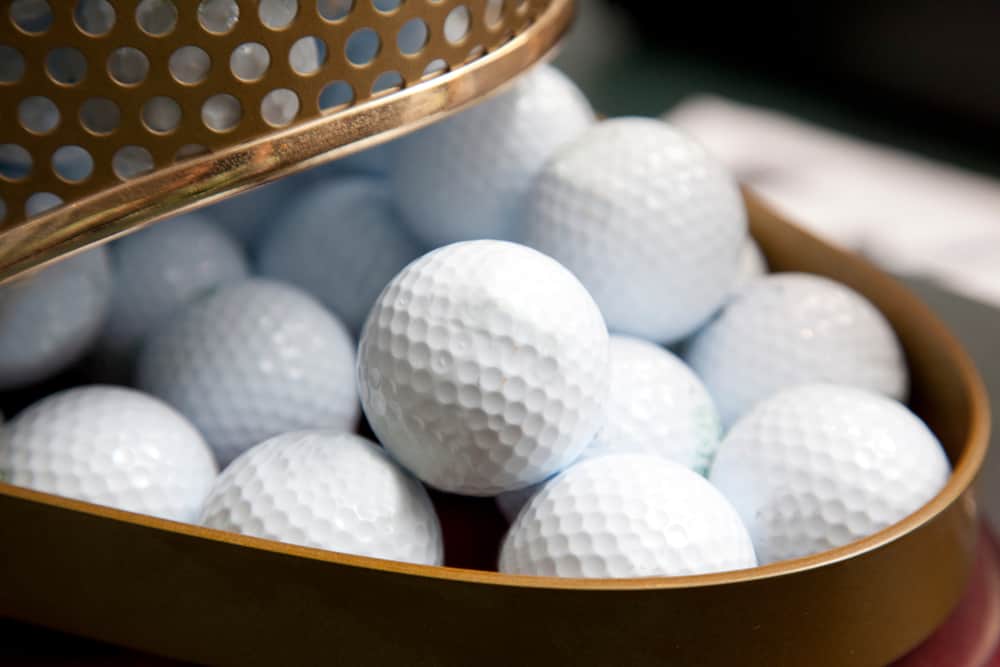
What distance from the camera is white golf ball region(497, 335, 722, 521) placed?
1.90 feet

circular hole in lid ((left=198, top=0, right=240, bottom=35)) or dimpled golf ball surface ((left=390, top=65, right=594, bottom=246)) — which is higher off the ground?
circular hole in lid ((left=198, top=0, right=240, bottom=35))

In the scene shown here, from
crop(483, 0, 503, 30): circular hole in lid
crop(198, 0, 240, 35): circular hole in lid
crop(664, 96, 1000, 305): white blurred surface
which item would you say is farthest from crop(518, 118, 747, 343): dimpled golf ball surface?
crop(664, 96, 1000, 305): white blurred surface

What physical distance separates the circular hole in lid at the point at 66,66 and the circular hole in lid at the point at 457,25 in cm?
18

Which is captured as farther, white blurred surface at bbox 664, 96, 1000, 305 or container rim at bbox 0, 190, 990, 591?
white blurred surface at bbox 664, 96, 1000, 305

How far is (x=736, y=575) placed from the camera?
0.45 metres

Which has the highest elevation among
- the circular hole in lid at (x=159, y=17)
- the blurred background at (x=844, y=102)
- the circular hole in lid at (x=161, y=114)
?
the circular hole in lid at (x=159, y=17)

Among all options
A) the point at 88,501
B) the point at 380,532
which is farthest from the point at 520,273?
the point at 88,501

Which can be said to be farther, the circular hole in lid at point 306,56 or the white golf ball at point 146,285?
the white golf ball at point 146,285

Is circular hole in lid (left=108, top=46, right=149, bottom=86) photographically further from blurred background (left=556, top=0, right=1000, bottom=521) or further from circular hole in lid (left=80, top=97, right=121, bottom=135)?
blurred background (left=556, top=0, right=1000, bottom=521)

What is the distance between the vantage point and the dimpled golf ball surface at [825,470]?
0.54 meters

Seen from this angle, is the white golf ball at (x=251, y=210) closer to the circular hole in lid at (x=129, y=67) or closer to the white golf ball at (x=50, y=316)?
the white golf ball at (x=50, y=316)

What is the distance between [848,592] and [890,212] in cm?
99

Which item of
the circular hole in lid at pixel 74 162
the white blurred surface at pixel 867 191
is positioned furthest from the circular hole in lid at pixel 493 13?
the white blurred surface at pixel 867 191

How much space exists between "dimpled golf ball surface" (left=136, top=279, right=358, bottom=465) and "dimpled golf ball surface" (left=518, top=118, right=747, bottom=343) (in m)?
0.14
